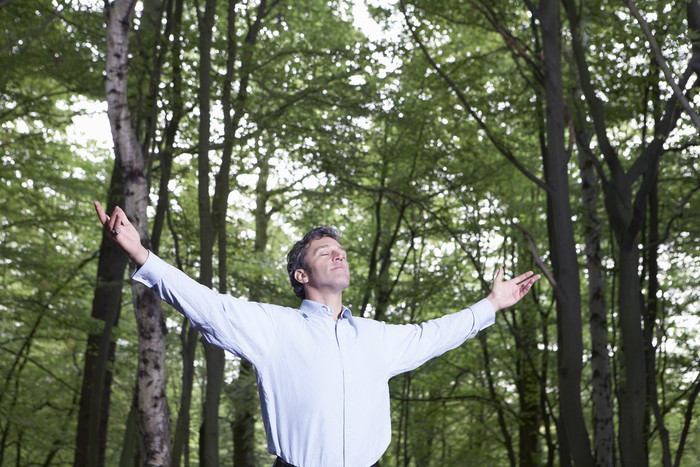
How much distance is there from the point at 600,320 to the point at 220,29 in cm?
652

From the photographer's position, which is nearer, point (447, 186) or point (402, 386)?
point (447, 186)

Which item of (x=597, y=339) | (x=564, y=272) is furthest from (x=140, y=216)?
(x=597, y=339)

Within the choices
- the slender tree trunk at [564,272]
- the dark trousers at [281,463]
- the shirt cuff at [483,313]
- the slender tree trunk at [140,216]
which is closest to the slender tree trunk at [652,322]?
the slender tree trunk at [564,272]

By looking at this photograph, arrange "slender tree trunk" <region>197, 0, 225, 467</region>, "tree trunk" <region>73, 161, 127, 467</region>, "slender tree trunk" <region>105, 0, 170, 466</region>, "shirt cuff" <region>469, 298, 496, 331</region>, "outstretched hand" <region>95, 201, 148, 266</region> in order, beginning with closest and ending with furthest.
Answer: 1. "outstretched hand" <region>95, 201, 148, 266</region>
2. "shirt cuff" <region>469, 298, 496, 331</region>
3. "slender tree trunk" <region>105, 0, 170, 466</region>
4. "slender tree trunk" <region>197, 0, 225, 467</region>
5. "tree trunk" <region>73, 161, 127, 467</region>

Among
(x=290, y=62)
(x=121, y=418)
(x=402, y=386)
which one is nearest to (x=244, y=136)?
(x=290, y=62)

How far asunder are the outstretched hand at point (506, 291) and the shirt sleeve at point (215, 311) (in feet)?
3.24

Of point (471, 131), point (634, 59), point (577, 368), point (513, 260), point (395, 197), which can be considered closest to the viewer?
point (577, 368)

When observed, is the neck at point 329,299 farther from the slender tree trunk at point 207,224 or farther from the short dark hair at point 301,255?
the slender tree trunk at point 207,224

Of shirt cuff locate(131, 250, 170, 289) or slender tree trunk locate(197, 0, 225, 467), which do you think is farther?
slender tree trunk locate(197, 0, 225, 467)

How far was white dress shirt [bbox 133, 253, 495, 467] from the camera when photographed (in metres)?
2.41

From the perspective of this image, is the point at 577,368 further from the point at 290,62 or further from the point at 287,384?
the point at 290,62

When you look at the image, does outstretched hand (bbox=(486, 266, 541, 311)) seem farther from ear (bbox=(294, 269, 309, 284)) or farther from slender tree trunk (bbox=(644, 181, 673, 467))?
slender tree trunk (bbox=(644, 181, 673, 467))

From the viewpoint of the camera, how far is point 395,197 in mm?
13570

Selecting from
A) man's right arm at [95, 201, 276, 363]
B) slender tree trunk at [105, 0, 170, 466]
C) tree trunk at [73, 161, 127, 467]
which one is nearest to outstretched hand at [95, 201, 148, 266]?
man's right arm at [95, 201, 276, 363]
